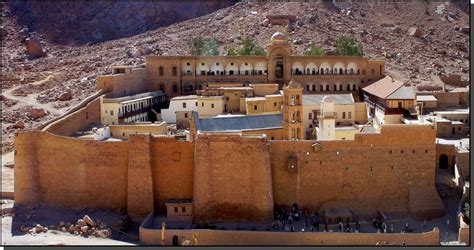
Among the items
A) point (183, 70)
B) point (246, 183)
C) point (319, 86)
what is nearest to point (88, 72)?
point (183, 70)

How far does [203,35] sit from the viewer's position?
63.4 meters

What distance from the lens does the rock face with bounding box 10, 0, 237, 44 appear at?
7212 centimetres

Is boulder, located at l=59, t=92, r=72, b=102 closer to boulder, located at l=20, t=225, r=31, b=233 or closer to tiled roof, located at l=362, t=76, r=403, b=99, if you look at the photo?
tiled roof, located at l=362, t=76, r=403, b=99

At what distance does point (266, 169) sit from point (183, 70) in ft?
54.7

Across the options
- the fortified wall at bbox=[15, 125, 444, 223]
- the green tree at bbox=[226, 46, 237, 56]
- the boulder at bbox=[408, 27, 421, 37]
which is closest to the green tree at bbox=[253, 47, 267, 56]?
the green tree at bbox=[226, 46, 237, 56]

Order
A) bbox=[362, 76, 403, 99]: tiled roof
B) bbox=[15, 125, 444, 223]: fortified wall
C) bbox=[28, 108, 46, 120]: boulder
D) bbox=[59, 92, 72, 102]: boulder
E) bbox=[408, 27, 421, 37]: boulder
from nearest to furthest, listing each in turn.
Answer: bbox=[15, 125, 444, 223]: fortified wall, bbox=[362, 76, 403, 99]: tiled roof, bbox=[28, 108, 46, 120]: boulder, bbox=[59, 92, 72, 102]: boulder, bbox=[408, 27, 421, 37]: boulder

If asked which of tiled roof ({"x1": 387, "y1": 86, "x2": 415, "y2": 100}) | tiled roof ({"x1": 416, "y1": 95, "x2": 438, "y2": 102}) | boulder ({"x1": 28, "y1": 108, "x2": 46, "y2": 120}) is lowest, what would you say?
boulder ({"x1": 28, "y1": 108, "x2": 46, "y2": 120})

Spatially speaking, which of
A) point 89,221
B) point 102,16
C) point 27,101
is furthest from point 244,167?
point 102,16

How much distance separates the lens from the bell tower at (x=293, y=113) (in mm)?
35750

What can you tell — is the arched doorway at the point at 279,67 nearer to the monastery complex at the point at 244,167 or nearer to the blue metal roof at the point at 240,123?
the monastery complex at the point at 244,167

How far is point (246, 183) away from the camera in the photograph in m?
31.7

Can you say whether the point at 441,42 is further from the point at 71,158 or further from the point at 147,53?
the point at 71,158

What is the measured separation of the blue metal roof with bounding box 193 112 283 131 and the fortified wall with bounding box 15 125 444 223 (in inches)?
131

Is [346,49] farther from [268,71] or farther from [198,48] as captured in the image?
[198,48]
